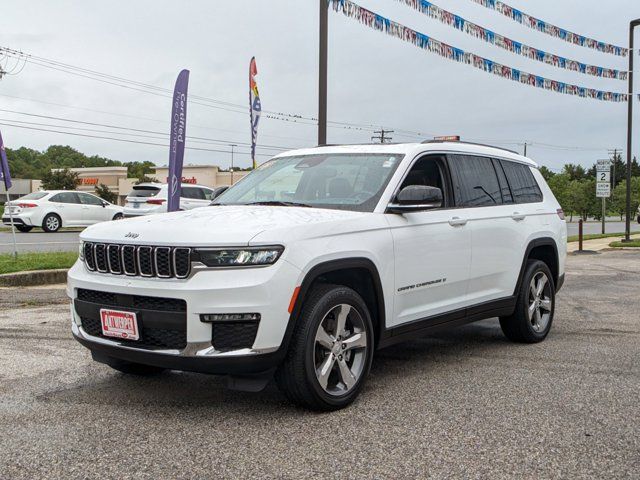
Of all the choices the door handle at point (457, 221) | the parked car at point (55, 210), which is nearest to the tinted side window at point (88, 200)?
the parked car at point (55, 210)

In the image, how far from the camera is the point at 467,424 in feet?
13.4

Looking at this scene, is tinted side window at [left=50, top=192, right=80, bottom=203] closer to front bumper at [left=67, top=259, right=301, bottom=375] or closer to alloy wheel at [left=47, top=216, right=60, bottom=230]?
alloy wheel at [left=47, top=216, right=60, bottom=230]

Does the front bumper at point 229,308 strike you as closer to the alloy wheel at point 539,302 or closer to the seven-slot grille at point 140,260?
the seven-slot grille at point 140,260

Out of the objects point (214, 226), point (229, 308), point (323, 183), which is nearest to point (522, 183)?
point (323, 183)

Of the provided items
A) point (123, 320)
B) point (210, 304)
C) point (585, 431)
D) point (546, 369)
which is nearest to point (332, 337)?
point (210, 304)

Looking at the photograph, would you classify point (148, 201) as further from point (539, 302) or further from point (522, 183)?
point (539, 302)

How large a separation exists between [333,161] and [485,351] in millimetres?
2288

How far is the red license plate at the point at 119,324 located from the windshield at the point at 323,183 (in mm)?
1494

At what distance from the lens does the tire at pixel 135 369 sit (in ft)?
16.4

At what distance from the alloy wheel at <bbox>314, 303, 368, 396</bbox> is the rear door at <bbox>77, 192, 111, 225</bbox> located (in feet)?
72.5

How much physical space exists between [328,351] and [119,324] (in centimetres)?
130

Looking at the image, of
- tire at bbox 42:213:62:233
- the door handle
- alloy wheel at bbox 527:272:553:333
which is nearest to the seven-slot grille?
the door handle

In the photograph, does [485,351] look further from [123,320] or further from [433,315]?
[123,320]

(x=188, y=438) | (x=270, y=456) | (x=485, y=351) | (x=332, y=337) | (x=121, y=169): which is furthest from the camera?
(x=121, y=169)
